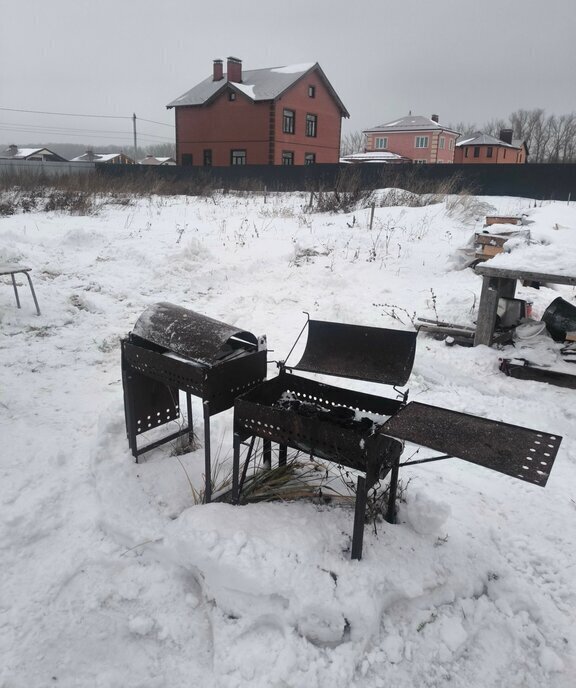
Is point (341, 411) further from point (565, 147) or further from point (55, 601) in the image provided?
point (565, 147)

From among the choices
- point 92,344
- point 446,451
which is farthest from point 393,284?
point 446,451

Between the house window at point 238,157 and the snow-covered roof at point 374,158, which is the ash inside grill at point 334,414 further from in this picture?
the snow-covered roof at point 374,158

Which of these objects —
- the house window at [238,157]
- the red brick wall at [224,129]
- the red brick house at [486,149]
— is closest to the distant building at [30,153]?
the red brick wall at [224,129]

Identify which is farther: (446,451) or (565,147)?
(565,147)

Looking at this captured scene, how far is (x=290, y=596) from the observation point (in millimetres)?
2301

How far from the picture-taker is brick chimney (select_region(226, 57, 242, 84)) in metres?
32.8

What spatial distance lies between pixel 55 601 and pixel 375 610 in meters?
1.54

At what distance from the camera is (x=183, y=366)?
289cm

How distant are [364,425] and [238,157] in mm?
32877

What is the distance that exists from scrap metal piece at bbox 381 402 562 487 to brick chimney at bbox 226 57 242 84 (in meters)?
35.2

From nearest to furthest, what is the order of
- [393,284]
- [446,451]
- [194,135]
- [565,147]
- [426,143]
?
1. [446,451]
2. [393,284]
3. [194,135]
4. [426,143]
5. [565,147]

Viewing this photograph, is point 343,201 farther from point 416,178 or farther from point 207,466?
point 207,466

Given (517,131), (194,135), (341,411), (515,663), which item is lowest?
(515,663)

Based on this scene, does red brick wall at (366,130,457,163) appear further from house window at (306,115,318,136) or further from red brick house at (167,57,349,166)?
house window at (306,115,318,136)
